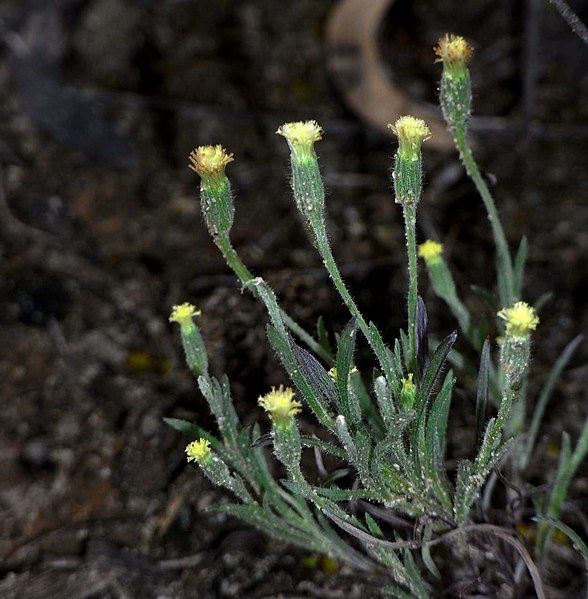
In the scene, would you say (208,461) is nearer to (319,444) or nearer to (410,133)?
(319,444)

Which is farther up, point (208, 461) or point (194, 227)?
point (194, 227)

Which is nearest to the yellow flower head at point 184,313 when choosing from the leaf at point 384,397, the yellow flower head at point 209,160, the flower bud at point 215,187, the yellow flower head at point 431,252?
the flower bud at point 215,187

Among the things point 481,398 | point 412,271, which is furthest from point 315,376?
point 481,398

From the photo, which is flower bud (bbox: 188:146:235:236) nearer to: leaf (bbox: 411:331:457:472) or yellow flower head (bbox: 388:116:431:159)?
yellow flower head (bbox: 388:116:431:159)

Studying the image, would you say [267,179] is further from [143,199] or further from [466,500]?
[466,500]

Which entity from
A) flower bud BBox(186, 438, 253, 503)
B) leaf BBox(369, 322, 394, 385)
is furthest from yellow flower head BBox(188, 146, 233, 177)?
flower bud BBox(186, 438, 253, 503)

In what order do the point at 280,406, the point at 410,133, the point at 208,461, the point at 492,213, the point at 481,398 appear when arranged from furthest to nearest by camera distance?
the point at 492,213 → the point at 481,398 → the point at 208,461 → the point at 410,133 → the point at 280,406

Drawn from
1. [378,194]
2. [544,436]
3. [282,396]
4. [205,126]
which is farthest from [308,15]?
[282,396]
